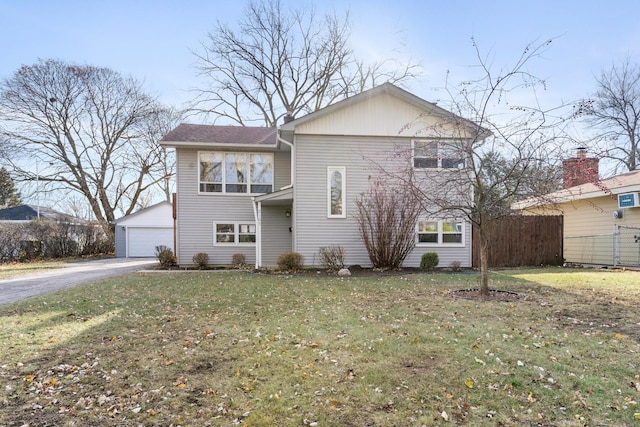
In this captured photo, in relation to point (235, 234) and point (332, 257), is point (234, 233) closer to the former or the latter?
point (235, 234)

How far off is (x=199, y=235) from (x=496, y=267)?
1116 cm

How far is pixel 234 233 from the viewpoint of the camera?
46.9 feet

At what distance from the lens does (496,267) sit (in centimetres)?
1316

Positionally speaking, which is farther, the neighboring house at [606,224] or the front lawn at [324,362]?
the neighboring house at [606,224]

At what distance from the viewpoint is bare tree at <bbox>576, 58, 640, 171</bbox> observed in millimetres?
22172

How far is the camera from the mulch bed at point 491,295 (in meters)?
6.80

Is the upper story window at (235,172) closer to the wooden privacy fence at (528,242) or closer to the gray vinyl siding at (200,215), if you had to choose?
the gray vinyl siding at (200,215)

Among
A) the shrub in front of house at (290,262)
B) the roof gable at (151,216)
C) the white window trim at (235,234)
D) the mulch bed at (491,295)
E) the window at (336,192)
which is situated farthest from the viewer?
the roof gable at (151,216)

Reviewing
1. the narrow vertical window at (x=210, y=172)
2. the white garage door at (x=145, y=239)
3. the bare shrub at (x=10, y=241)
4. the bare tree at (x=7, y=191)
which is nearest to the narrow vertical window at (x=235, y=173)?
the narrow vertical window at (x=210, y=172)

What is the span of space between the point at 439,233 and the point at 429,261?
1.27m

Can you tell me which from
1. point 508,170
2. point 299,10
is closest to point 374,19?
point 299,10

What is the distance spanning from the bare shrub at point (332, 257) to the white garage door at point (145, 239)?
1518 cm

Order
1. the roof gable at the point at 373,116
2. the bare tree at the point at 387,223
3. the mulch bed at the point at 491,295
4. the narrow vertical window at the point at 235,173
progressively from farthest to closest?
the narrow vertical window at the point at 235,173
the roof gable at the point at 373,116
the bare tree at the point at 387,223
the mulch bed at the point at 491,295

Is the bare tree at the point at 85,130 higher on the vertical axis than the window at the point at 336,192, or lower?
higher
